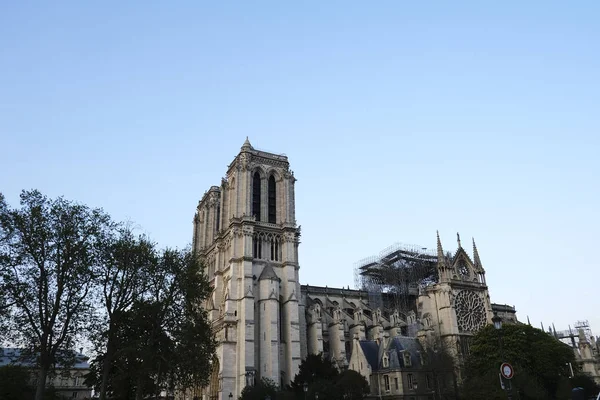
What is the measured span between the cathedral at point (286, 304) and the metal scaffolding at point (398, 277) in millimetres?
224

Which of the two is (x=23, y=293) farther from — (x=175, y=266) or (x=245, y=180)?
(x=245, y=180)

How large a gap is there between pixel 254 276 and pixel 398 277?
89.1 feet

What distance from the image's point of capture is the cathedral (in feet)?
176

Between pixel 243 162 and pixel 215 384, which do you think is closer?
pixel 215 384

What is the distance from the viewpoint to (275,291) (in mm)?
57812

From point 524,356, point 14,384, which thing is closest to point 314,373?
point 524,356

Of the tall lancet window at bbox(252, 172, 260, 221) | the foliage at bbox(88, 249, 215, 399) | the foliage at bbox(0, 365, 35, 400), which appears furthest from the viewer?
the tall lancet window at bbox(252, 172, 260, 221)

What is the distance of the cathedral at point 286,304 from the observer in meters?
Result: 53.8

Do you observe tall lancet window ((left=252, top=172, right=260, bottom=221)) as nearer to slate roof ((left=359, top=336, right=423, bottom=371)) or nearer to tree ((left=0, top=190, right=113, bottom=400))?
slate roof ((left=359, top=336, right=423, bottom=371))

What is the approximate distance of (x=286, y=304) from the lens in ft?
194

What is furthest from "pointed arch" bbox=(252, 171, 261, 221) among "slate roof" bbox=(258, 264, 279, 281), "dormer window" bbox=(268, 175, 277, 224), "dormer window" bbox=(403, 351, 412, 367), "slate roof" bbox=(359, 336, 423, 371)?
"dormer window" bbox=(403, 351, 412, 367)

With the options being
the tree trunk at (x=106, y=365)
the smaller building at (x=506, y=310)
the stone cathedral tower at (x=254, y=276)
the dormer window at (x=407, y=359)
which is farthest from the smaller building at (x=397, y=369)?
the smaller building at (x=506, y=310)

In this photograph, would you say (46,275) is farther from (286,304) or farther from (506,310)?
(506,310)

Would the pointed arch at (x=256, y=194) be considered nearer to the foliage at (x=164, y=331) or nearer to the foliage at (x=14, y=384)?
the foliage at (x=164, y=331)
